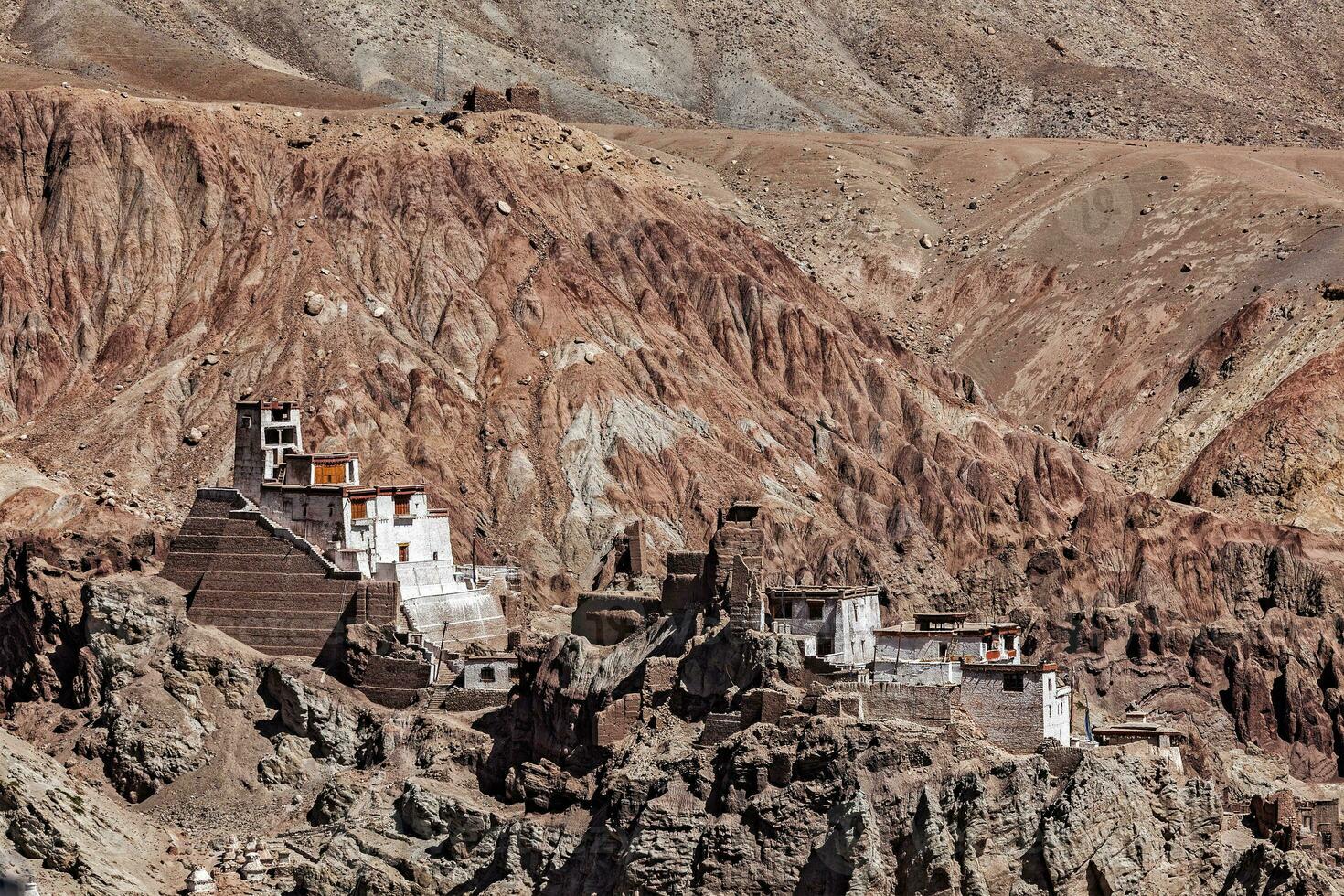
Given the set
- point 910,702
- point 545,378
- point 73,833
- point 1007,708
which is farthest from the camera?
point 545,378

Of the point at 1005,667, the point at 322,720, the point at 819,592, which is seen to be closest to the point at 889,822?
the point at 1005,667

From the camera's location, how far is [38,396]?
499 ft

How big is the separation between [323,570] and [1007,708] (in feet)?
111

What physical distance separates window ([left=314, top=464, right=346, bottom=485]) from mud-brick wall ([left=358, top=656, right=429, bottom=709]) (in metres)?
11.1

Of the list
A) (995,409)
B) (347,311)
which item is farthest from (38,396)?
(995,409)

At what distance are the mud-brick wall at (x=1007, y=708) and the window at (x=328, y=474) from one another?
37574 mm

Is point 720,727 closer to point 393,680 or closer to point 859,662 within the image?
point 859,662

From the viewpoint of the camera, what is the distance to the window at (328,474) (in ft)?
368

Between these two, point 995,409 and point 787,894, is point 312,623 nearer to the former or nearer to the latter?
point 787,894

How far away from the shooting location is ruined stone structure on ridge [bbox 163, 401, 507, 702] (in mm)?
105438

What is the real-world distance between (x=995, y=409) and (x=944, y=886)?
318 feet

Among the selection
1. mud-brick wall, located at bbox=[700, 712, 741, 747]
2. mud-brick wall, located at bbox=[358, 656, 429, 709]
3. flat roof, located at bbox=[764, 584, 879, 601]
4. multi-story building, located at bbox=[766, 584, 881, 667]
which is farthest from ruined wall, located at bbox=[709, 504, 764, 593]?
mud-brick wall, located at bbox=[358, 656, 429, 709]

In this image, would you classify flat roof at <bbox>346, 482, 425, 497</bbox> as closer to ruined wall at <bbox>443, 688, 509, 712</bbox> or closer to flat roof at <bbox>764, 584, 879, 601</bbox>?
ruined wall at <bbox>443, 688, 509, 712</bbox>

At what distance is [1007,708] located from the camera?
83.1 meters
